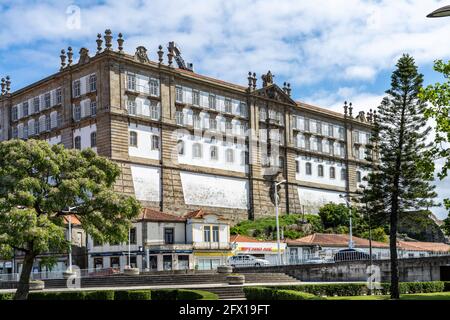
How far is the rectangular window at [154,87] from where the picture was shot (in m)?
75.8

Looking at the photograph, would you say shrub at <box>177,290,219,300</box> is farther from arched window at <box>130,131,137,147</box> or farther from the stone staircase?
arched window at <box>130,131,137,147</box>

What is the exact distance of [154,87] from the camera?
76.1m

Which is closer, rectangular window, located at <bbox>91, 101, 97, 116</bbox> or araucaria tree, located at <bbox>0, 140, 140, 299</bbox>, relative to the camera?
araucaria tree, located at <bbox>0, 140, 140, 299</bbox>

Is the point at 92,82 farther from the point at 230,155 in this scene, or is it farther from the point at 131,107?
the point at 230,155

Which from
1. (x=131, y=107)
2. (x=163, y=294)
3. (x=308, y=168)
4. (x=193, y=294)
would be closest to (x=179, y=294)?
(x=163, y=294)

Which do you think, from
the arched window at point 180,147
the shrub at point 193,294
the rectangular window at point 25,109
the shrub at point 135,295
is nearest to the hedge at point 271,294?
the shrub at point 193,294

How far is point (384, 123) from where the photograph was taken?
4272 centimetres

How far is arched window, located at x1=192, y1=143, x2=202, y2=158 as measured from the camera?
7931 centimetres

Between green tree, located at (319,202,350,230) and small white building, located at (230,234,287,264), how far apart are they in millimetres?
16459

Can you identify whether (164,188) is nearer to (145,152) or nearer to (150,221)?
(145,152)

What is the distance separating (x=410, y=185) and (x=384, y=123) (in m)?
4.07

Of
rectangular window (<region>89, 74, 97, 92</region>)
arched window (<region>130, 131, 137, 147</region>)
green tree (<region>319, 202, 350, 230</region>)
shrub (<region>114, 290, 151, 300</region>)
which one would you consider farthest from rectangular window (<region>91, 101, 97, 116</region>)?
shrub (<region>114, 290, 151, 300</region>)

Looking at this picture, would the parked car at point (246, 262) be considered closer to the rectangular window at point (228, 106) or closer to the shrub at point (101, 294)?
the shrub at point (101, 294)
